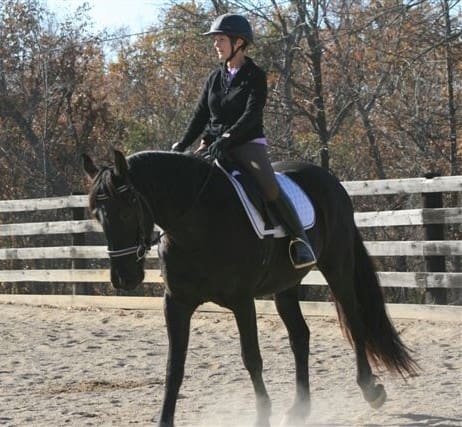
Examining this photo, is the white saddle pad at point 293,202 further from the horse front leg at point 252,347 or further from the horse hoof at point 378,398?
the horse hoof at point 378,398

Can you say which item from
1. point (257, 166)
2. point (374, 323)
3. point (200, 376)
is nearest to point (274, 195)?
point (257, 166)

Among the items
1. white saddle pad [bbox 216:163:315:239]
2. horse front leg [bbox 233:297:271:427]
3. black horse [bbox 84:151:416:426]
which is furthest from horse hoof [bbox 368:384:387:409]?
white saddle pad [bbox 216:163:315:239]

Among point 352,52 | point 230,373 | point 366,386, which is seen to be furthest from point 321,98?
point 366,386

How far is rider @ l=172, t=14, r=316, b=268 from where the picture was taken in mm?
5262

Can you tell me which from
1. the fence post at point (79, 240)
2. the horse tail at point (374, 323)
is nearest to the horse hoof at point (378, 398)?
the horse tail at point (374, 323)

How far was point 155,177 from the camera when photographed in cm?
489

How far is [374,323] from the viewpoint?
6426 mm

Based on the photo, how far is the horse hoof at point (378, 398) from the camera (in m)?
5.84

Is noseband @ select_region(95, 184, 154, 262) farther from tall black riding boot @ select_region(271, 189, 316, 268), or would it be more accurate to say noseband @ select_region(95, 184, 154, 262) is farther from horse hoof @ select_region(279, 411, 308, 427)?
horse hoof @ select_region(279, 411, 308, 427)

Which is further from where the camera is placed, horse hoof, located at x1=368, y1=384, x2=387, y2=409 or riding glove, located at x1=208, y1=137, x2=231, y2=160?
horse hoof, located at x1=368, y1=384, x2=387, y2=409

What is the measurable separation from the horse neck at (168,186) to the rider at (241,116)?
28cm

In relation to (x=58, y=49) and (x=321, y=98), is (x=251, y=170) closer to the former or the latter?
(x=321, y=98)

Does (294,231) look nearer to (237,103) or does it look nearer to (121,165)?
(237,103)

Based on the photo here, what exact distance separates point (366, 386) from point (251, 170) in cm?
176
